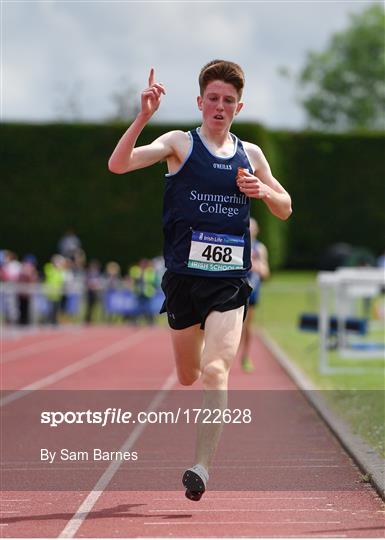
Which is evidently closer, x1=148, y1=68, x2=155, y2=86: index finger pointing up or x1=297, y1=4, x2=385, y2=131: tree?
x1=148, y1=68, x2=155, y2=86: index finger pointing up

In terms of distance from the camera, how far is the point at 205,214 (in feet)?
22.3

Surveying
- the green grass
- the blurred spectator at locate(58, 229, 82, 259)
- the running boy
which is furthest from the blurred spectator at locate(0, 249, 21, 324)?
the running boy

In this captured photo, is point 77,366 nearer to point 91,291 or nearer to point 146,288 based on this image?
point 91,291

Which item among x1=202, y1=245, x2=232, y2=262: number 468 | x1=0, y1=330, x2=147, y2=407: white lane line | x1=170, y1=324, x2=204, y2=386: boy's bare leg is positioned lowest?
x1=0, y1=330, x2=147, y2=407: white lane line

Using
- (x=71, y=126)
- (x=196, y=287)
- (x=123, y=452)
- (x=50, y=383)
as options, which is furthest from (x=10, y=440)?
(x=71, y=126)

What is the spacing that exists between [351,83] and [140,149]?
7860 cm

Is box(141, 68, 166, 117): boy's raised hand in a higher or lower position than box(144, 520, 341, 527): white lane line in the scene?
higher

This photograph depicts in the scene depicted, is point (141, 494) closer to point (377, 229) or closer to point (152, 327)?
point (152, 327)

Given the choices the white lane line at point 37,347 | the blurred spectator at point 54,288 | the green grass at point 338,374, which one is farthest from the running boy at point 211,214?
the blurred spectator at point 54,288

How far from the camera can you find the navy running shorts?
268 inches

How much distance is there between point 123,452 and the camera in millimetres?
8727

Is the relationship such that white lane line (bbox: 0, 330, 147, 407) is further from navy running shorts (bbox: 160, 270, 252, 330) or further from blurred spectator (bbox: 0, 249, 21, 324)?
navy running shorts (bbox: 160, 270, 252, 330)

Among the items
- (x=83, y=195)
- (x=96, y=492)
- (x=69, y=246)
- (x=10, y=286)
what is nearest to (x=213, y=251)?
(x=96, y=492)

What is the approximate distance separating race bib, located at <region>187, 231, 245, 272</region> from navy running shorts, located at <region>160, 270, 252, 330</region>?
0.25ft
